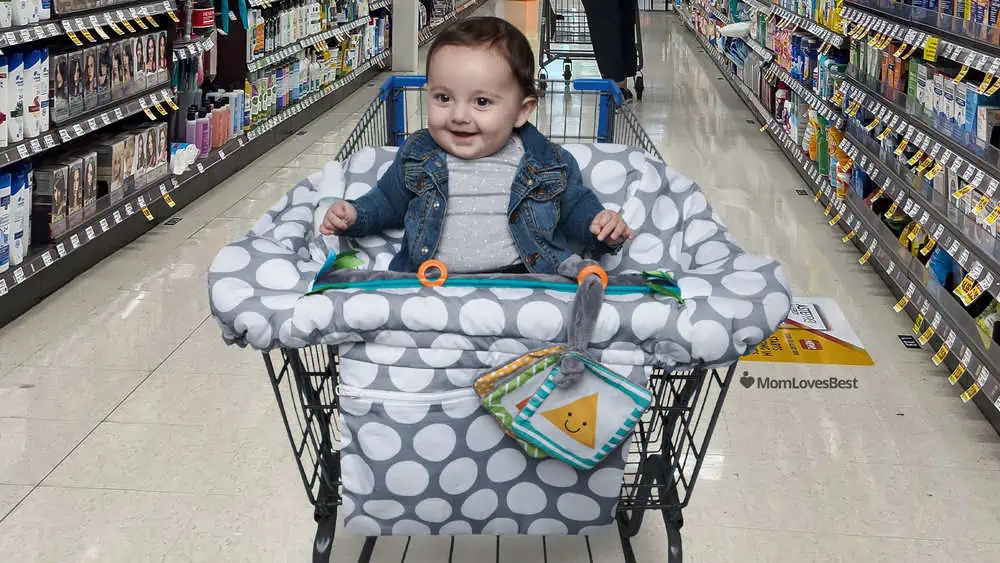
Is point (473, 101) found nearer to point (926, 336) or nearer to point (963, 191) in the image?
point (963, 191)

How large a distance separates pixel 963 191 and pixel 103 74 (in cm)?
333

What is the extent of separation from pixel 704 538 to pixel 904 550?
46 centimetres

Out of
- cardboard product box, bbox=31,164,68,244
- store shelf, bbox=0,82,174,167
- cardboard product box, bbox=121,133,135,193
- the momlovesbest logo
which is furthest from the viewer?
cardboard product box, bbox=121,133,135,193

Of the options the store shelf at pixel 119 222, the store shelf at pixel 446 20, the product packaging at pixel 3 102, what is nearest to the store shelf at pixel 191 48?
the store shelf at pixel 119 222

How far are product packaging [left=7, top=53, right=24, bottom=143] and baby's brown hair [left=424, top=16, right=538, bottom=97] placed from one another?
2.24m

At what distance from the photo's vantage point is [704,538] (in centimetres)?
253

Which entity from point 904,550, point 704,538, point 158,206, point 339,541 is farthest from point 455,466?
point 158,206

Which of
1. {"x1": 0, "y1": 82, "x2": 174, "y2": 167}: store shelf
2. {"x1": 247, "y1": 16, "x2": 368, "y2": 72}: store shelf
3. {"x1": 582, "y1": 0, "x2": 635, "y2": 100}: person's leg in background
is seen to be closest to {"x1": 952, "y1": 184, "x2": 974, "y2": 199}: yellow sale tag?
{"x1": 0, "y1": 82, "x2": 174, "y2": 167}: store shelf

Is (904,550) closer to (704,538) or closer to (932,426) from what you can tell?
(704,538)

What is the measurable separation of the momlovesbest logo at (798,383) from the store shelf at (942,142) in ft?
2.26

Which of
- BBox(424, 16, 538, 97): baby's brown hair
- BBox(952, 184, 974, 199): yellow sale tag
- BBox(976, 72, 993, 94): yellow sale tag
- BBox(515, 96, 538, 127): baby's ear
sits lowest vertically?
BBox(952, 184, 974, 199): yellow sale tag

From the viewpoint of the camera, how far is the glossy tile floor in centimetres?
247

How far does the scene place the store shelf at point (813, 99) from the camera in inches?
215

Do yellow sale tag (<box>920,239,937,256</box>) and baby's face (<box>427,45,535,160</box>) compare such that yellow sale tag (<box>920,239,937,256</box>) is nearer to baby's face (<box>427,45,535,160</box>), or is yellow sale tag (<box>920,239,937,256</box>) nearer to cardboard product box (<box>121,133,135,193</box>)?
baby's face (<box>427,45,535,160</box>)
